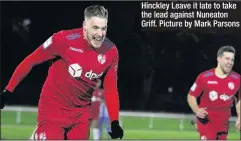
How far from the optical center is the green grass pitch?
12.1 m

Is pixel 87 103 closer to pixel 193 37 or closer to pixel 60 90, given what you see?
pixel 60 90

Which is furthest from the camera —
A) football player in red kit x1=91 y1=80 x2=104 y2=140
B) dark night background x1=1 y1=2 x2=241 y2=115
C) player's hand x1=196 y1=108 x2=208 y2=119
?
football player in red kit x1=91 y1=80 x2=104 y2=140

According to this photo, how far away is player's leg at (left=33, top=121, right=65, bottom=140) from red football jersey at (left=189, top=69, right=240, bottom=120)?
3247 mm

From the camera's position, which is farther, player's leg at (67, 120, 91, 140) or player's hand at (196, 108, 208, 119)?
player's hand at (196, 108, 208, 119)

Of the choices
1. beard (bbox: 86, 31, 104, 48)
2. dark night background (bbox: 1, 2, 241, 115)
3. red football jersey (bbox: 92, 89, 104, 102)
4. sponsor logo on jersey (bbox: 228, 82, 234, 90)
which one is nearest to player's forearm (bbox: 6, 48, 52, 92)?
beard (bbox: 86, 31, 104, 48)

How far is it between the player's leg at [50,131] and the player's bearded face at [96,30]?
0.92 meters

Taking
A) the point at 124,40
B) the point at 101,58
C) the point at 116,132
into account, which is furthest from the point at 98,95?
the point at 116,132

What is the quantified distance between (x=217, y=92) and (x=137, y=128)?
21.0 ft

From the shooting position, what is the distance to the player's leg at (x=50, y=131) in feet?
17.4

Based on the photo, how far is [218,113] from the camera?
7.99 m

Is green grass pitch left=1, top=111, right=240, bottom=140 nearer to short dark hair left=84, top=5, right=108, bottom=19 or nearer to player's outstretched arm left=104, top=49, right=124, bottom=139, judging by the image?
player's outstretched arm left=104, top=49, right=124, bottom=139

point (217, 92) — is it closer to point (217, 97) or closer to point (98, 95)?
point (217, 97)

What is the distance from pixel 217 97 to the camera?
314 inches

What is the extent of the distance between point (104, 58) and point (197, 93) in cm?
299
